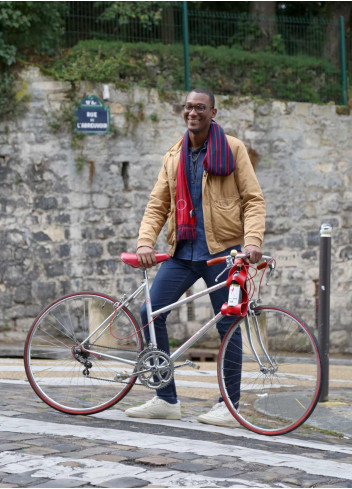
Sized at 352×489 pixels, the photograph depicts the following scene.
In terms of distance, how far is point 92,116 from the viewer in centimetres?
1057

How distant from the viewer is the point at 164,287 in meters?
5.07

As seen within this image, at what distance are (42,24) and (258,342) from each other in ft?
24.2

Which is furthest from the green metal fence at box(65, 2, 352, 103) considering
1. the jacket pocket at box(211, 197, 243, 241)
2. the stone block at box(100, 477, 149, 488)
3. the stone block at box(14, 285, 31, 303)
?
the stone block at box(100, 477, 149, 488)

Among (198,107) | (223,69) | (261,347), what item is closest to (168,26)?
(223,69)

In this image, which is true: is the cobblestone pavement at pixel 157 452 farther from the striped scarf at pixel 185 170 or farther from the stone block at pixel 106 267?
the stone block at pixel 106 267

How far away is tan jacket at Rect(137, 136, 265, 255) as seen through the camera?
4.99m

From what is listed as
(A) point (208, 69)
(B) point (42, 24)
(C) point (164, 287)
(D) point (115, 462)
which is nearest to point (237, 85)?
(A) point (208, 69)

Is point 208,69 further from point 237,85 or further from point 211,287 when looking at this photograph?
point 211,287

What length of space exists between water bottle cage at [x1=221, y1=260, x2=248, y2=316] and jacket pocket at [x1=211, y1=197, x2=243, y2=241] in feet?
0.96

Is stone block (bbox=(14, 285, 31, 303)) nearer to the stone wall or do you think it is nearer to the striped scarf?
the stone wall

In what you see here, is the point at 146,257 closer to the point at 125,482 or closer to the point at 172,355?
the point at 172,355

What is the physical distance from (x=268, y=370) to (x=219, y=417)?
43 cm

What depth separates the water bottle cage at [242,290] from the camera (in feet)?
15.4

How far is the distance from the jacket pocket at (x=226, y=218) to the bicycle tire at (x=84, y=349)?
710 millimetres
